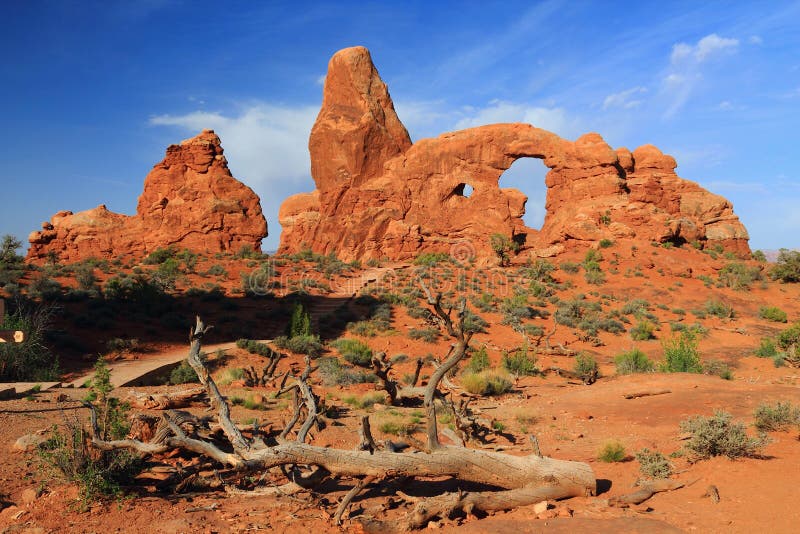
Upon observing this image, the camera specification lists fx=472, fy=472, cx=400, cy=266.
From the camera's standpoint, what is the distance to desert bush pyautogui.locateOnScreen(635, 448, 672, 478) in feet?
18.4

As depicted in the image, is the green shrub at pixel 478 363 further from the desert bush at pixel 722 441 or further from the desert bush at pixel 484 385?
the desert bush at pixel 722 441

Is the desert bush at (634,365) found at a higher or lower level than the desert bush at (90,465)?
lower

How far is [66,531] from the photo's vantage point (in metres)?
4.13

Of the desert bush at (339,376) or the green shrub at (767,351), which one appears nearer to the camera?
the desert bush at (339,376)

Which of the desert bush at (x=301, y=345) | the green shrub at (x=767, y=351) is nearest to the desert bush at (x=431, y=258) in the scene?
the desert bush at (x=301, y=345)

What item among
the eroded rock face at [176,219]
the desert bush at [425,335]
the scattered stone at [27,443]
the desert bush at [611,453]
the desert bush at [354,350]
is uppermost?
the eroded rock face at [176,219]

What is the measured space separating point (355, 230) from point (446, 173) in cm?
933

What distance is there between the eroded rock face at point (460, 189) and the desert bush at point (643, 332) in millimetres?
15268

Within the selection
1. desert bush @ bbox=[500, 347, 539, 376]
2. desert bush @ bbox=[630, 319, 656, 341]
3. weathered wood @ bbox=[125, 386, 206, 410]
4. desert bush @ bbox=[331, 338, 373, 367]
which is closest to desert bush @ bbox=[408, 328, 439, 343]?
desert bush @ bbox=[331, 338, 373, 367]

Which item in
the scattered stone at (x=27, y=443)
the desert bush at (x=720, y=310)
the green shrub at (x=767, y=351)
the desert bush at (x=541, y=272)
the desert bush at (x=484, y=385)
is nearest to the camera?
the scattered stone at (x=27, y=443)

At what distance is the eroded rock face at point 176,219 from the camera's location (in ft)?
124

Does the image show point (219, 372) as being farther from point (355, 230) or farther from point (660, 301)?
point (355, 230)

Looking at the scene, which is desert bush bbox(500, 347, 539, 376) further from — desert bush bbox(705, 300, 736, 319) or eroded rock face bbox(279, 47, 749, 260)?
eroded rock face bbox(279, 47, 749, 260)

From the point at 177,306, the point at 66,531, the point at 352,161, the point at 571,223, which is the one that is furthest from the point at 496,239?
the point at 66,531
